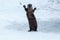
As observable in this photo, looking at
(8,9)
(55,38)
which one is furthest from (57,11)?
(55,38)

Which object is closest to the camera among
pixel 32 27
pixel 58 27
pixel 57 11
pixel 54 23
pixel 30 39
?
pixel 30 39

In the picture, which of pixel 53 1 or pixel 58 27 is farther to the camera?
pixel 53 1

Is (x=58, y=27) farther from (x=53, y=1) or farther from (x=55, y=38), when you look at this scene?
(x=53, y=1)

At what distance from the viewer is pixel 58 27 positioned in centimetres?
1105

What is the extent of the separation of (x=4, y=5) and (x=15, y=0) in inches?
43.2

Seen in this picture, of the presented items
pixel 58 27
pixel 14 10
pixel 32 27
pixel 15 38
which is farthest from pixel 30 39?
pixel 14 10

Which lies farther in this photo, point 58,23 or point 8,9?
point 8,9

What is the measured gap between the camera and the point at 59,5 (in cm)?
1775

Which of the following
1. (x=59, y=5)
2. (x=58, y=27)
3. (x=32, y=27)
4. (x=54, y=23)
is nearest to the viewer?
(x=32, y=27)

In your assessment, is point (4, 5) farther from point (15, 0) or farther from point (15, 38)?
point (15, 38)

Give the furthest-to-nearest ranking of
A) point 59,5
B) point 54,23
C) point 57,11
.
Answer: point 59,5 → point 57,11 → point 54,23

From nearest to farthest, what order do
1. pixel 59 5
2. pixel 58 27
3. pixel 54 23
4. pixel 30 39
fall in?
pixel 30 39, pixel 58 27, pixel 54 23, pixel 59 5

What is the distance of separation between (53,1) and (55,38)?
420 inches

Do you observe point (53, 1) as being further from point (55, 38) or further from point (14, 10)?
point (55, 38)
